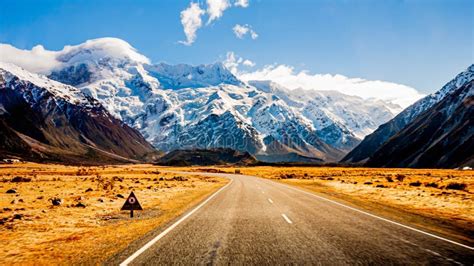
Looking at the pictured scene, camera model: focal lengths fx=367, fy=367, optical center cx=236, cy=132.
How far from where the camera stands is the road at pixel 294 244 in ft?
28.9

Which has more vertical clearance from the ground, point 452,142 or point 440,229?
point 452,142

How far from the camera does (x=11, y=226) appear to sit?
13.6m

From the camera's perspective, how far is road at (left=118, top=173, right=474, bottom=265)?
8820 mm

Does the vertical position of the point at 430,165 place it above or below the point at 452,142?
below

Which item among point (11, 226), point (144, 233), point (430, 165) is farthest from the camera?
point (430, 165)

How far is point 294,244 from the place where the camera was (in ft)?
34.1

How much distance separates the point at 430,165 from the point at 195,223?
191m

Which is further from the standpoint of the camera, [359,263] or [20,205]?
[20,205]

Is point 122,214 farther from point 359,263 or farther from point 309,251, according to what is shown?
point 359,263

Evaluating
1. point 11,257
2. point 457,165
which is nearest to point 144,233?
point 11,257

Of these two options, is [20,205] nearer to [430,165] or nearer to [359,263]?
[359,263]

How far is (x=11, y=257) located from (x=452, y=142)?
8157 inches

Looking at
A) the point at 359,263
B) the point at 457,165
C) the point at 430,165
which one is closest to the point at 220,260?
the point at 359,263

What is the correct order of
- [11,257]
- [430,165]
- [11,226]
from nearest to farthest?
[11,257] < [11,226] < [430,165]
